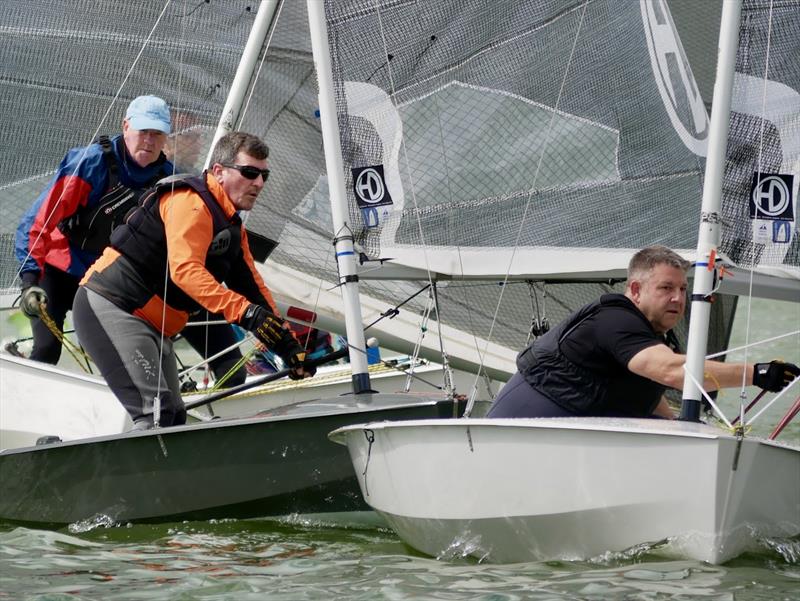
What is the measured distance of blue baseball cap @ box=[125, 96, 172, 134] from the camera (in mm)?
6008

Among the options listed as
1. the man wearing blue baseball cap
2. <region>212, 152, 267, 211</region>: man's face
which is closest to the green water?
<region>212, 152, 267, 211</region>: man's face

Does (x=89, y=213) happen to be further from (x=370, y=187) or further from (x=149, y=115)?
(x=370, y=187)

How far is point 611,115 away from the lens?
6.13 meters


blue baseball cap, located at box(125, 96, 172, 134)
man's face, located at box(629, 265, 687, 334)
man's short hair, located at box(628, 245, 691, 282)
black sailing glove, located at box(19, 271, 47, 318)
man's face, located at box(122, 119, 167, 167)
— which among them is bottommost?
black sailing glove, located at box(19, 271, 47, 318)

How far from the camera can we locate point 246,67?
6867mm

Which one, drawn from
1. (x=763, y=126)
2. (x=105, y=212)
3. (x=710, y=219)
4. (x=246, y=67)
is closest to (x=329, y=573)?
(x=710, y=219)

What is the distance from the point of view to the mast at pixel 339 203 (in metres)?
5.46

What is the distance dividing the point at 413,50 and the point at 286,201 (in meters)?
1.02

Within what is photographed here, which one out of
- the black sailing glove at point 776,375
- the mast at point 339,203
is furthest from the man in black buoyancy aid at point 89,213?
the black sailing glove at point 776,375

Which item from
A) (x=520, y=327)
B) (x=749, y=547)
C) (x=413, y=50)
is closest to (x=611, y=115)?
(x=413, y=50)

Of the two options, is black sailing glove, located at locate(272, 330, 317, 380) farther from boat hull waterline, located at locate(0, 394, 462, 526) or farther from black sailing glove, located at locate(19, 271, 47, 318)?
black sailing glove, located at locate(19, 271, 47, 318)

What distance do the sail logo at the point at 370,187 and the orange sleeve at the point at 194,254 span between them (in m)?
0.94

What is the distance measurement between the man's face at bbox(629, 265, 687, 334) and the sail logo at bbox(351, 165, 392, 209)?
5.79 feet

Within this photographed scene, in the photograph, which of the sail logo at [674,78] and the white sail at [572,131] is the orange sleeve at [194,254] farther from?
the sail logo at [674,78]
